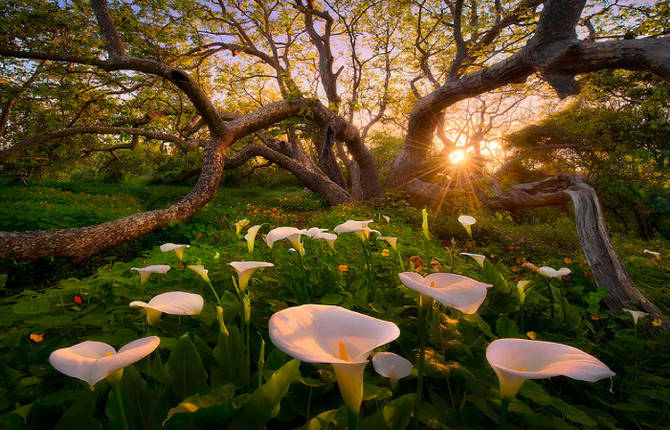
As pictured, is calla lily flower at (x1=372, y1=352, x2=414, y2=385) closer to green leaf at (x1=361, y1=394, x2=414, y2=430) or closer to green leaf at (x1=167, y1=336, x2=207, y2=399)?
green leaf at (x1=361, y1=394, x2=414, y2=430)

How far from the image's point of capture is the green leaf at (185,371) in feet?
2.57

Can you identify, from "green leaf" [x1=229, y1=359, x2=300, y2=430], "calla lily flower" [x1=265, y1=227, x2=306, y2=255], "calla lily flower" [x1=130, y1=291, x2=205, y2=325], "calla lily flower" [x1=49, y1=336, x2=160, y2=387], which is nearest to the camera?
"calla lily flower" [x1=49, y1=336, x2=160, y2=387]

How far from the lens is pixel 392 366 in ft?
2.73

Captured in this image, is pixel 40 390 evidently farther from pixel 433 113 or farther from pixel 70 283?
pixel 433 113

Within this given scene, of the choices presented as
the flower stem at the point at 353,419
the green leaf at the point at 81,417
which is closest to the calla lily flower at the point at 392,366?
the flower stem at the point at 353,419

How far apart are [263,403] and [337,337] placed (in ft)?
0.73

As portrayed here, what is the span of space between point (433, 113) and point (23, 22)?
924 cm

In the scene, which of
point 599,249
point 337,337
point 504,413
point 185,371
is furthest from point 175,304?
point 599,249

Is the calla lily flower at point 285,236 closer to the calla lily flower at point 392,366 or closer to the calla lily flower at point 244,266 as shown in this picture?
the calla lily flower at point 244,266

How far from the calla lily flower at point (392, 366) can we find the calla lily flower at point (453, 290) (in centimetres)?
27

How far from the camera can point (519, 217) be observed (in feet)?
→ 29.2

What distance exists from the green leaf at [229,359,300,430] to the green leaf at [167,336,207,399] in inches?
8.1

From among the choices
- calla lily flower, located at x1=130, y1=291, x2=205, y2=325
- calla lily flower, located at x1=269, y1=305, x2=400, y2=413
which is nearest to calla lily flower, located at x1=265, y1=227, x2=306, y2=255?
calla lily flower, located at x1=130, y1=291, x2=205, y2=325

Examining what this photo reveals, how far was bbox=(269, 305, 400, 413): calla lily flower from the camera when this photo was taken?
1.77 ft
